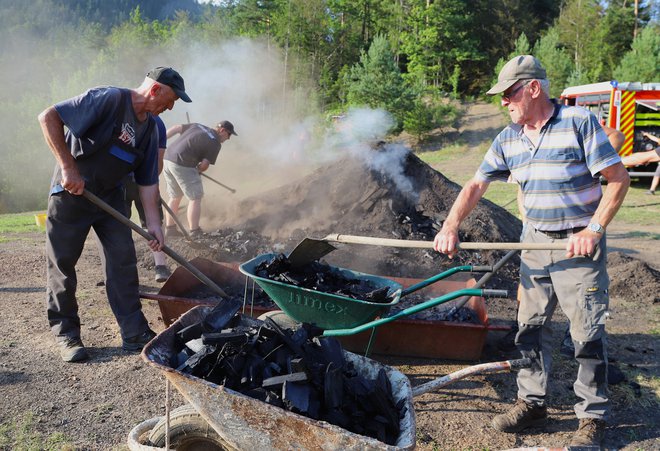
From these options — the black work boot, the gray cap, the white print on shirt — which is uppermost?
the gray cap

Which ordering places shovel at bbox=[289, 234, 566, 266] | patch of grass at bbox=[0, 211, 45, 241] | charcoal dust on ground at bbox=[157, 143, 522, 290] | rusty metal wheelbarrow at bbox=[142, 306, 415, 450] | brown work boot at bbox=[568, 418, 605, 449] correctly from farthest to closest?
patch of grass at bbox=[0, 211, 45, 241]
charcoal dust on ground at bbox=[157, 143, 522, 290]
brown work boot at bbox=[568, 418, 605, 449]
shovel at bbox=[289, 234, 566, 266]
rusty metal wheelbarrow at bbox=[142, 306, 415, 450]

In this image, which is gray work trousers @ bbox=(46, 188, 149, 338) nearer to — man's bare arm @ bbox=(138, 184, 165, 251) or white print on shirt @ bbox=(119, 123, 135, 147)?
man's bare arm @ bbox=(138, 184, 165, 251)

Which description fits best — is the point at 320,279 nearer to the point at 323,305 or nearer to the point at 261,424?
the point at 323,305

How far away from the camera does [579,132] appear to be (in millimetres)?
2777

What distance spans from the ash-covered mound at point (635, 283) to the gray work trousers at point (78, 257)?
507 centimetres

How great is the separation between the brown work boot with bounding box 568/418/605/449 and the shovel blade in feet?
6.34

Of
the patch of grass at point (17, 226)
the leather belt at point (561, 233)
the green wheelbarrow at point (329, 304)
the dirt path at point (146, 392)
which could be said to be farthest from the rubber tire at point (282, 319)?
the patch of grass at point (17, 226)

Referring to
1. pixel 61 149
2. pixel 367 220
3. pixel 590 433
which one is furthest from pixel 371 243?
pixel 367 220

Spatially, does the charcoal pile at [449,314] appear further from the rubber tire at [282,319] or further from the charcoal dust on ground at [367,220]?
the charcoal dust on ground at [367,220]

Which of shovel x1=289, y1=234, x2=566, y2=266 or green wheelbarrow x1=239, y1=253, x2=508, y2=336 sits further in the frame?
green wheelbarrow x1=239, y1=253, x2=508, y2=336

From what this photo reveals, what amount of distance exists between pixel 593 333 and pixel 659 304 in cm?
330

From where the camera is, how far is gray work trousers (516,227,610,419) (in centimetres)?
286

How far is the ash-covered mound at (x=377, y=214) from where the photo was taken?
595cm

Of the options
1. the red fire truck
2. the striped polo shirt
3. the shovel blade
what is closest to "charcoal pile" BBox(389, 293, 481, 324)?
the shovel blade
